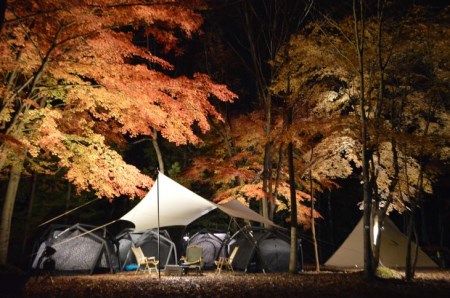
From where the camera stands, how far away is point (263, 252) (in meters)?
10.8

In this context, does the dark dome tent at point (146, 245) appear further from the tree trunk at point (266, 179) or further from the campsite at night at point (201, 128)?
the tree trunk at point (266, 179)

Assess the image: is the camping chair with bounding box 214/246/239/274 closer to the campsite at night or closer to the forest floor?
the campsite at night

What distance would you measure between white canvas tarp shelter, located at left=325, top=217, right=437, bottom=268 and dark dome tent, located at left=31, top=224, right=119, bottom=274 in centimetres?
802

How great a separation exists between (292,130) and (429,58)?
338 centimetres

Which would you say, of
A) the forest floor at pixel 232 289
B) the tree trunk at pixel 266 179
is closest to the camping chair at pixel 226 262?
the tree trunk at pixel 266 179

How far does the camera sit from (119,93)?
27.0ft

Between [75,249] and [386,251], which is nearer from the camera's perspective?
[75,249]

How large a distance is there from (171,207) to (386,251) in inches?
312

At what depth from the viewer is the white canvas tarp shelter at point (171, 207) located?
876 cm

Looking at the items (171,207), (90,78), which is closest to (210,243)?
(171,207)

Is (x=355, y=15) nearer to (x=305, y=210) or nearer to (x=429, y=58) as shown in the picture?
(x=429, y=58)

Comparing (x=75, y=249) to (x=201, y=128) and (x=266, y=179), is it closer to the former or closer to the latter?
(x=201, y=128)

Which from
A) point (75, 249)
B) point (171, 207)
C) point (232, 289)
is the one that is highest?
point (171, 207)

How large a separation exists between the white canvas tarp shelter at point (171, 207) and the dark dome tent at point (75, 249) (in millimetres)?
1301
